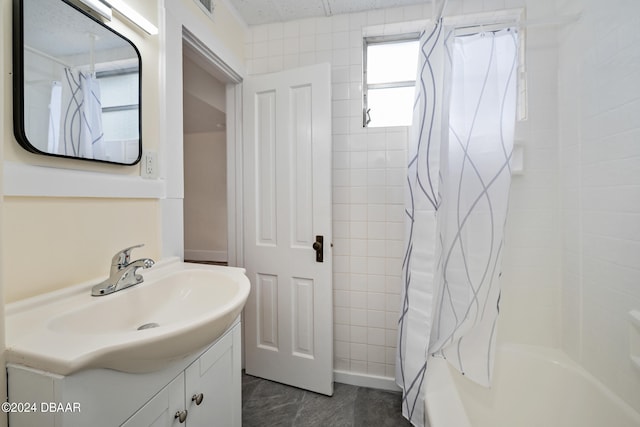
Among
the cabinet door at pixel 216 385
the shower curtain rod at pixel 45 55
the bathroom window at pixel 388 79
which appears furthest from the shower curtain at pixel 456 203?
the shower curtain rod at pixel 45 55

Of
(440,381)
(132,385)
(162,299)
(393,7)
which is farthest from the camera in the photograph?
(393,7)

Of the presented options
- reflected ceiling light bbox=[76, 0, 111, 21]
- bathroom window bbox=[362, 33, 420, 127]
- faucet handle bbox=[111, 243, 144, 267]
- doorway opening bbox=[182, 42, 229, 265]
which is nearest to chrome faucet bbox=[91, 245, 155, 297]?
faucet handle bbox=[111, 243, 144, 267]

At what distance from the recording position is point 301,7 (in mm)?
1533

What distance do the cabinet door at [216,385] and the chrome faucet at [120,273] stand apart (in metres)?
0.33

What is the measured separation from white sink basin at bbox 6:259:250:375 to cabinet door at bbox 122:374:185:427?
0.11 m

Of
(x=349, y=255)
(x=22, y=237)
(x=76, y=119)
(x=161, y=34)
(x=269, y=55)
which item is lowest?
(x=349, y=255)

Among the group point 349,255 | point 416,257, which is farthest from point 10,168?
point 349,255

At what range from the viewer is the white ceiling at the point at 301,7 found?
1.49 metres

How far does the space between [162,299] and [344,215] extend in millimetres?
1065

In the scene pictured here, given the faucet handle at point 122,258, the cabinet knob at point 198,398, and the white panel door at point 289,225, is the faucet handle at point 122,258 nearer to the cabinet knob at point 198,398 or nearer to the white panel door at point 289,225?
the cabinet knob at point 198,398

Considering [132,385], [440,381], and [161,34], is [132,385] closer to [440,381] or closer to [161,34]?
[440,381]

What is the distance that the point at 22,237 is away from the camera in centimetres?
64

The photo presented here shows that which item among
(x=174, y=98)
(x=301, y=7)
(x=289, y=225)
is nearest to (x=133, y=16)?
(x=174, y=98)

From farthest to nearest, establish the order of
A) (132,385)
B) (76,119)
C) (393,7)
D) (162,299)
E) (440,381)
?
(393,7) → (440,381) → (162,299) → (76,119) → (132,385)
